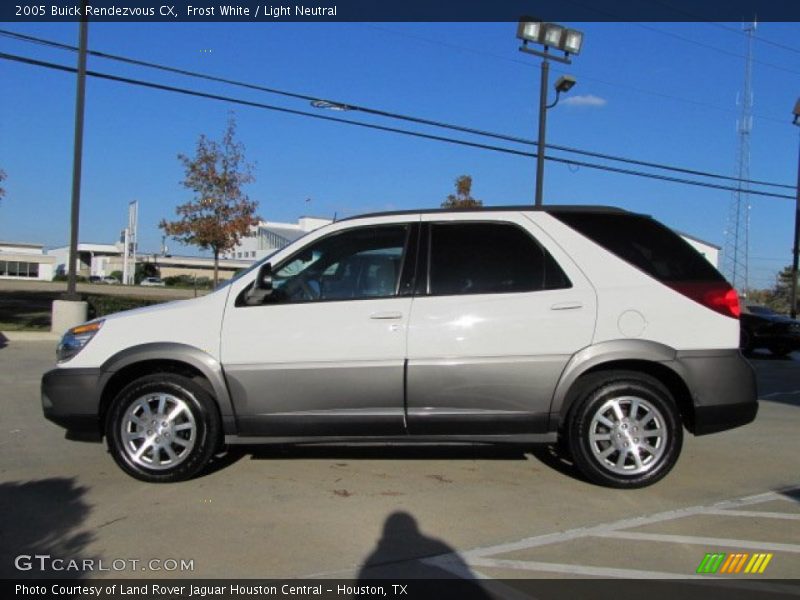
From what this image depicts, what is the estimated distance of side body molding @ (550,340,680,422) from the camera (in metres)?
4.91

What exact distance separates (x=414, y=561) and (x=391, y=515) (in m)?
0.72

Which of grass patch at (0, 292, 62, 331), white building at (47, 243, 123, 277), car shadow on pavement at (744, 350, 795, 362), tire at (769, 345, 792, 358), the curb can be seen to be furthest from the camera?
white building at (47, 243, 123, 277)

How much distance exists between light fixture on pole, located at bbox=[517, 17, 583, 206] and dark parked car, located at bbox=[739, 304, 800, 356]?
6.30m

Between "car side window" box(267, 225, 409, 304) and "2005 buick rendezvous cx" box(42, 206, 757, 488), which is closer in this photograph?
"2005 buick rendezvous cx" box(42, 206, 757, 488)

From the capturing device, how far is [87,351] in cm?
500

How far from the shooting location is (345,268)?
5.11 m

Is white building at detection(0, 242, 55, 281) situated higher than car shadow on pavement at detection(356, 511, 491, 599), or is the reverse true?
white building at detection(0, 242, 55, 281)

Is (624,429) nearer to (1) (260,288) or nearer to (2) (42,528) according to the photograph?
(1) (260,288)

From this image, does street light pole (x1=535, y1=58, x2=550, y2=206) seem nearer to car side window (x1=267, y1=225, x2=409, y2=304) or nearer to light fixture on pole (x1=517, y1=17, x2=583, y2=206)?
light fixture on pole (x1=517, y1=17, x2=583, y2=206)

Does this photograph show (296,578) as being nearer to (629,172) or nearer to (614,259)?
(614,259)

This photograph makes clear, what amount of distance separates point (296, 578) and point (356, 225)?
2.60m

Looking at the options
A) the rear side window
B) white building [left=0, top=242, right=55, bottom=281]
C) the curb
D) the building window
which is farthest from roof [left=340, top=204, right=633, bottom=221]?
the building window

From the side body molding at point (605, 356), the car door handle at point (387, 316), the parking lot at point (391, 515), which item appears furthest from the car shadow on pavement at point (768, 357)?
the car door handle at point (387, 316)

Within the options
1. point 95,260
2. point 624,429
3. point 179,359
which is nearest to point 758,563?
point 624,429
